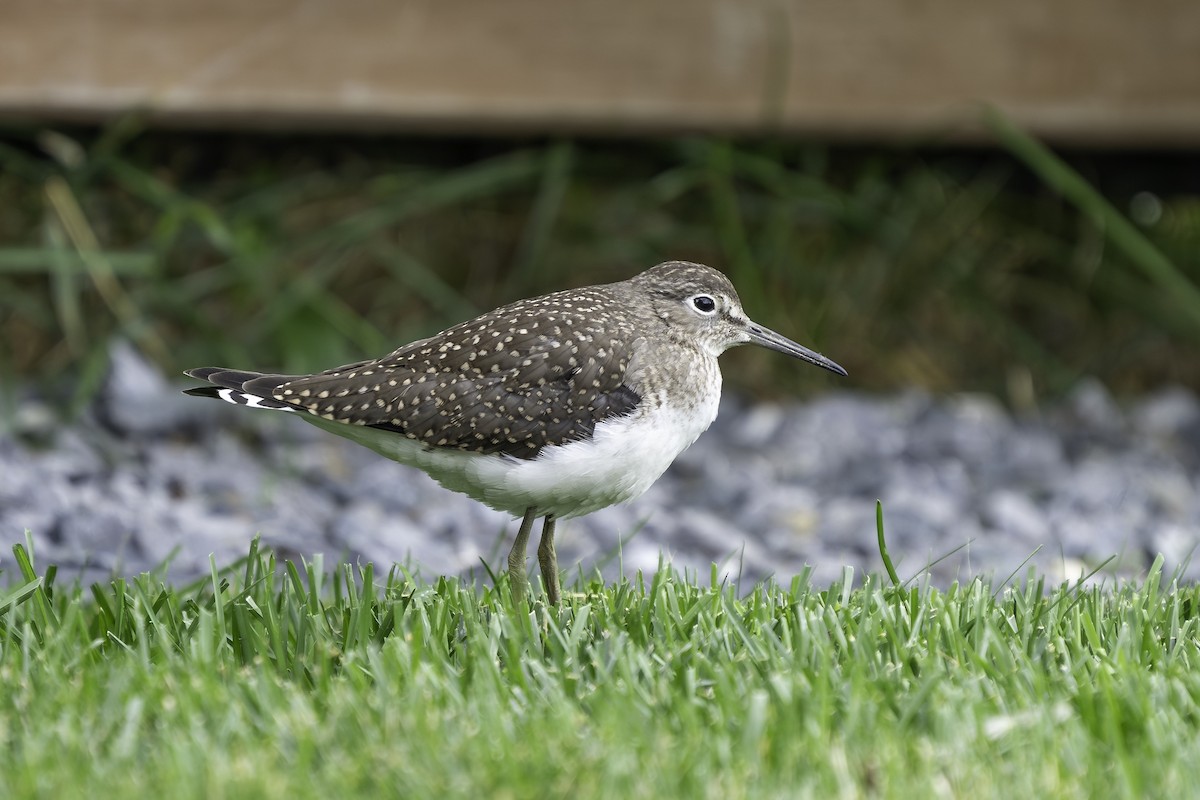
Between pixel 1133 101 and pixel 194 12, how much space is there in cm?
416

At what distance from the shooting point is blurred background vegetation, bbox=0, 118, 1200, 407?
19.9 ft

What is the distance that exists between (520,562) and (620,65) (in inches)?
132

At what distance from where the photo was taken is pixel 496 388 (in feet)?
12.1

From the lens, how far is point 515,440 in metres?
3.62

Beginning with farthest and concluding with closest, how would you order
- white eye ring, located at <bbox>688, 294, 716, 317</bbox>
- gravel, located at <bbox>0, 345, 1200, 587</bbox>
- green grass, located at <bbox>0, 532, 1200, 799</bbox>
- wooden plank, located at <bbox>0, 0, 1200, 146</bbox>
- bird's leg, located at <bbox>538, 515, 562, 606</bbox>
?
1. wooden plank, located at <bbox>0, 0, 1200, 146</bbox>
2. gravel, located at <bbox>0, 345, 1200, 587</bbox>
3. white eye ring, located at <bbox>688, 294, 716, 317</bbox>
4. bird's leg, located at <bbox>538, 515, 562, 606</bbox>
5. green grass, located at <bbox>0, 532, 1200, 799</bbox>

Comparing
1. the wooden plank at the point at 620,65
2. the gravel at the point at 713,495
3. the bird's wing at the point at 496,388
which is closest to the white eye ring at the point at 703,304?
the bird's wing at the point at 496,388

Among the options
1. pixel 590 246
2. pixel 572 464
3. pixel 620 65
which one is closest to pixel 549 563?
pixel 572 464

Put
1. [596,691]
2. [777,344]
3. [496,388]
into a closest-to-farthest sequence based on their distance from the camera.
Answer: [596,691]
[496,388]
[777,344]

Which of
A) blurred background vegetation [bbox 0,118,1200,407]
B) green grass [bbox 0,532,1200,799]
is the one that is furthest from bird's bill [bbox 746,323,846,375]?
blurred background vegetation [bbox 0,118,1200,407]

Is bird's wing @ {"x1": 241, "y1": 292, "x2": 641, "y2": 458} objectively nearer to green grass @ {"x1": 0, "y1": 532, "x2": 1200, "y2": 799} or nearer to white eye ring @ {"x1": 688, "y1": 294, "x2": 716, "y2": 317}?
white eye ring @ {"x1": 688, "y1": 294, "x2": 716, "y2": 317}

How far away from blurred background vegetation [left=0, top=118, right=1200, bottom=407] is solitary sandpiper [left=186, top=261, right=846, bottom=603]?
214cm

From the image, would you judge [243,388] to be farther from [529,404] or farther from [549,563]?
[549,563]

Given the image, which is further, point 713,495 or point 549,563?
point 713,495

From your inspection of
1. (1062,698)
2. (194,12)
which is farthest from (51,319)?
(1062,698)
